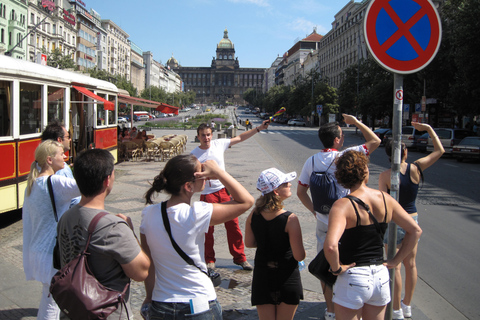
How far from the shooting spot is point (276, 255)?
11.0 feet

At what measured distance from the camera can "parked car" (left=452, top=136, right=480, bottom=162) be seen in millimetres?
21172

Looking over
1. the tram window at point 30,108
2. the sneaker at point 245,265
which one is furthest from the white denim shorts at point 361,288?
the tram window at point 30,108

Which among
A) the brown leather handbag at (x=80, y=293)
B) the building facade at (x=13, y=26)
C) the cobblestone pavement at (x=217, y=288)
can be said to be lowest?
the cobblestone pavement at (x=217, y=288)

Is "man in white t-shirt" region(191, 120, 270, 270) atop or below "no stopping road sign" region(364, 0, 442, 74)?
below

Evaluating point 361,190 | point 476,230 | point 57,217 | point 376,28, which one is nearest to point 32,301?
point 57,217

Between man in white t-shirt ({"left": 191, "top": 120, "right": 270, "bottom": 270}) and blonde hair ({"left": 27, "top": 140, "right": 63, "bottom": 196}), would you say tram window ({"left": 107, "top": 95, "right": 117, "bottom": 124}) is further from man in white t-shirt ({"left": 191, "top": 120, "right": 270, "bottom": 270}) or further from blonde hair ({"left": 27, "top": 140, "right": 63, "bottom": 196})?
blonde hair ({"left": 27, "top": 140, "right": 63, "bottom": 196})

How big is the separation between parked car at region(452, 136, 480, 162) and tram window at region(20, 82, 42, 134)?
735 inches

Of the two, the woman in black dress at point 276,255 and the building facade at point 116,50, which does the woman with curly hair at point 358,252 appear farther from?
the building facade at point 116,50

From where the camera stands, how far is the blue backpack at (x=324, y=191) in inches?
162

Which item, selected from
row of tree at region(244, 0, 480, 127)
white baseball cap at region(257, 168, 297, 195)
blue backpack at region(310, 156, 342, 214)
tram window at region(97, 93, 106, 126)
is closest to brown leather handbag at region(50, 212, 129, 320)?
white baseball cap at region(257, 168, 297, 195)

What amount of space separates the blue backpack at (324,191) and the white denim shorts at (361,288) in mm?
1108

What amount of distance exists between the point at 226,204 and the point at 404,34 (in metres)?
1.79

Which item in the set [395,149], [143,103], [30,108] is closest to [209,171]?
[395,149]

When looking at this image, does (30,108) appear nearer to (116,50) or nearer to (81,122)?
(81,122)
